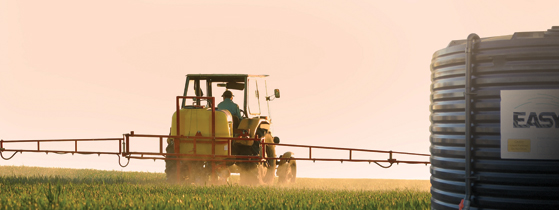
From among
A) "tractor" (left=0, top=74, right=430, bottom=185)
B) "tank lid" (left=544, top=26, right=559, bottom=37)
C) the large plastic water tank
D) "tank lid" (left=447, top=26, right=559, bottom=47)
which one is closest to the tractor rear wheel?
"tractor" (left=0, top=74, right=430, bottom=185)

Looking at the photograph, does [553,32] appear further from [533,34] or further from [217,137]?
[217,137]

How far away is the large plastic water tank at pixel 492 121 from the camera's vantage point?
4926 millimetres

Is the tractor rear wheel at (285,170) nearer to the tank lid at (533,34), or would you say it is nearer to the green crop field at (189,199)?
the green crop field at (189,199)

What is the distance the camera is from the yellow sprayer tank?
13.7 m

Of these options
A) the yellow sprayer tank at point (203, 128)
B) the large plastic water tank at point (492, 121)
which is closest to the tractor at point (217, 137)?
the yellow sprayer tank at point (203, 128)

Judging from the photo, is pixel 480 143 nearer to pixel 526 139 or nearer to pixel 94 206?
pixel 526 139

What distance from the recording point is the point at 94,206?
8.88 m

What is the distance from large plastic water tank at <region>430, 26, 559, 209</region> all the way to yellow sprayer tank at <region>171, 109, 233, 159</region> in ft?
28.4

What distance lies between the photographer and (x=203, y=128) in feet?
45.2

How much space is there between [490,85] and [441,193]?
3.93ft

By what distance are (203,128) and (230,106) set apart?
Result: 1182 mm

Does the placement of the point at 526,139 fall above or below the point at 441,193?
above

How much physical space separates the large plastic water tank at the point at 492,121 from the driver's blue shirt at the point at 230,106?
31.4ft

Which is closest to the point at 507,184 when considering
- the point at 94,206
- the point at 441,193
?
the point at 441,193
